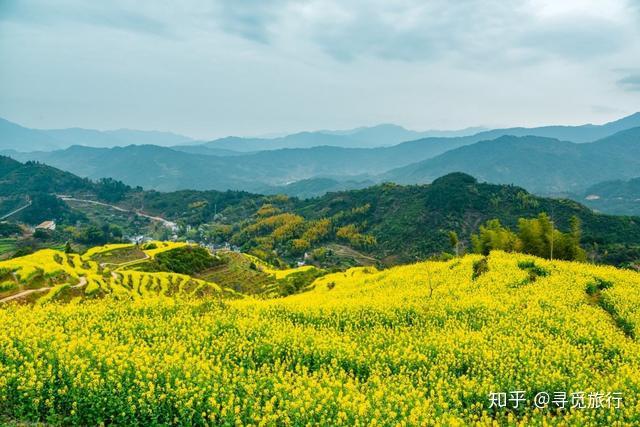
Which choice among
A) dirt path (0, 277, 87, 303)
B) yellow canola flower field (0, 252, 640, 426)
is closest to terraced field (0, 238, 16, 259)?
dirt path (0, 277, 87, 303)

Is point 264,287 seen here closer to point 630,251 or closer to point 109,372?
point 109,372

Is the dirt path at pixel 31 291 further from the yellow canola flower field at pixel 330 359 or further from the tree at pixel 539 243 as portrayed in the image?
the tree at pixel 539 243

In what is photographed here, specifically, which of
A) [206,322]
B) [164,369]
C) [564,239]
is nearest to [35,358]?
[164,369]

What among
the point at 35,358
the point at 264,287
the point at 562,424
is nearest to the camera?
the point at 562,424

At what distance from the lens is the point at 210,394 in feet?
46.3

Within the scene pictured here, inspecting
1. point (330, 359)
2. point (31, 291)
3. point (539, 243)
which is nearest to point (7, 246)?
point (31, 291)

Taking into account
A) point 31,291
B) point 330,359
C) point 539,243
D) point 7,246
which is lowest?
point 7,246

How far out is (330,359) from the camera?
1920cm

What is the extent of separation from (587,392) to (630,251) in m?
128

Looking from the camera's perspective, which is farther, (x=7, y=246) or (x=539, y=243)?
(x=7, y=246)

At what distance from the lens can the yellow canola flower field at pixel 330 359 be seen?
1343cm

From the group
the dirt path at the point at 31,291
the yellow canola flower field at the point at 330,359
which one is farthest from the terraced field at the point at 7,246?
the yellow canola flower field at the point at 330,359

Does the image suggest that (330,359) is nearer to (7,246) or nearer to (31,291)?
(31,291)

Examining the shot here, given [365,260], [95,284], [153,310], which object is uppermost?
[153,310]
